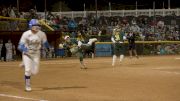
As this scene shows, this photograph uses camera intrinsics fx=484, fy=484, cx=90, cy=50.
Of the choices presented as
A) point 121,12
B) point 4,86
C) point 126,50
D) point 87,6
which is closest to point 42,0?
point 87,6

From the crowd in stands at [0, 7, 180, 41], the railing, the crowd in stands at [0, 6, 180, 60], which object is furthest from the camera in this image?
the railing

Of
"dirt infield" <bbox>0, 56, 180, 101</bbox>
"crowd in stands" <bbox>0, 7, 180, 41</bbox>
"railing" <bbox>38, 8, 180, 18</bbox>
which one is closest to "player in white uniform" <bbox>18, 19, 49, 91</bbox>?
"dirt infield" <bbox>0, 56, 180, 101</bbox>

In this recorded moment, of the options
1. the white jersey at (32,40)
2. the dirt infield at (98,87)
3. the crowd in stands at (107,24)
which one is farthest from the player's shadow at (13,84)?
the crowd in stands at (107,24)

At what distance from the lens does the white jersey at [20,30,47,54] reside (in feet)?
45.1

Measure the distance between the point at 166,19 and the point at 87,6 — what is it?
10214 millimetres

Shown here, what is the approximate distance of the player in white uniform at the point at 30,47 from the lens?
543 inches

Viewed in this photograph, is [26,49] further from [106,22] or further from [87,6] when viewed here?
[87,6]

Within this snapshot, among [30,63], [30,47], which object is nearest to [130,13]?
[30,47]

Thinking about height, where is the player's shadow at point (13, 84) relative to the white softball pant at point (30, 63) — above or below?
below

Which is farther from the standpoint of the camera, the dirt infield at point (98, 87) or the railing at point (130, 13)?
the railing at point (130, 13)

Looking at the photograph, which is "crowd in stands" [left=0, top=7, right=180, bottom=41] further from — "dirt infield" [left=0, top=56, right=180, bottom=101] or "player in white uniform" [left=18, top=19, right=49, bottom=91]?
"player in white uniform" [left=18, top=19, right=49, bottom=91]

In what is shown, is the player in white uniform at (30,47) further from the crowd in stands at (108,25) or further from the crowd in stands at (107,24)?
the crowd in stands at (107,24)

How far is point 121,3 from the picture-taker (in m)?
51.9

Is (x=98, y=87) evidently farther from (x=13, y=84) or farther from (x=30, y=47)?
(x=13, y=84)
